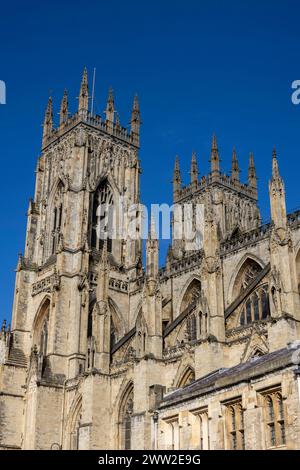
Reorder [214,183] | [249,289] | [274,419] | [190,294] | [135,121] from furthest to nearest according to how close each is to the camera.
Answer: [214,183] → [135,121] → [190,294] → [249,289] → [274,419]

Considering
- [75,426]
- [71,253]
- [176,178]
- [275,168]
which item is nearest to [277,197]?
[275,168]

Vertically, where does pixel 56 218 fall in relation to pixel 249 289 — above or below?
above

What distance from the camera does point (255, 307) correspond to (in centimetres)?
3609

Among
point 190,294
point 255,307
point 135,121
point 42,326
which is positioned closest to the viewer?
point 255,307

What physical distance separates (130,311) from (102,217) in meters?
7.22

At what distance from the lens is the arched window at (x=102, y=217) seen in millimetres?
48875

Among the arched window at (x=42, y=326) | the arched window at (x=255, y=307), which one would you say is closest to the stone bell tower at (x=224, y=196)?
the arched window at (x=42, y=326)

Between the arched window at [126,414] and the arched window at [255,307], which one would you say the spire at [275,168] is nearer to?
the arched window at [255,307]

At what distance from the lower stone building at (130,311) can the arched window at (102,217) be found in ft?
0.45

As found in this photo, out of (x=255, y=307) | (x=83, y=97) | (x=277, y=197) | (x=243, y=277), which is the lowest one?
(x=255, y=307)

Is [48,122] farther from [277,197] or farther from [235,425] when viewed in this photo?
[235,425]

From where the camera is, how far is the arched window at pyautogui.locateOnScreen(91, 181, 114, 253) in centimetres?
4888
